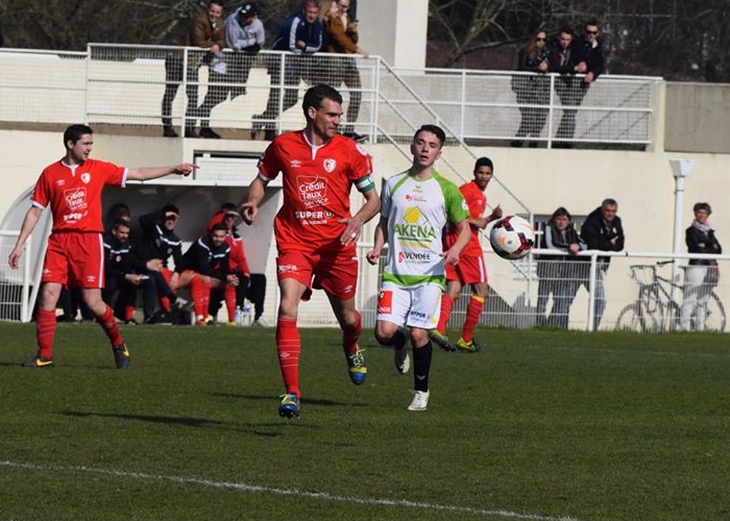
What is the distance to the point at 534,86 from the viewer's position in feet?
83.3

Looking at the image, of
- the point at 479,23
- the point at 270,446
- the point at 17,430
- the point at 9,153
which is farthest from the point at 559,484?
the point at 479,23

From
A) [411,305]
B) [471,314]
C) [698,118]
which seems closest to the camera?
[411,305]

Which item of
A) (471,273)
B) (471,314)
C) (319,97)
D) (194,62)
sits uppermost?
(194,62)

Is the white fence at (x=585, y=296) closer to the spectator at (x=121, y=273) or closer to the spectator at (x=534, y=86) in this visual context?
the spectator at (x=121, y=273)

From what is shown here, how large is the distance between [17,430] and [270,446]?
5.18ft

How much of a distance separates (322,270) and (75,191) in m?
3.66

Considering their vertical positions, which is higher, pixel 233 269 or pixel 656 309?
pixel 233 269

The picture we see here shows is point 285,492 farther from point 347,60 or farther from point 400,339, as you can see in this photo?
point 347,60

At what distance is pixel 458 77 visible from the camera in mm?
25375

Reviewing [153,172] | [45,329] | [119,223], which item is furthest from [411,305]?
[119,223]

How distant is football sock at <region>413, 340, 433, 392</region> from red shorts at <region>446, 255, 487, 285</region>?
5.69 metres

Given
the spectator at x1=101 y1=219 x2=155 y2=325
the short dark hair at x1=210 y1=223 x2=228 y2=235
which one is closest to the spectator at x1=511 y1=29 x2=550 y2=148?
the short dark hair at x1=210 y1=223 x2=228 y2=235

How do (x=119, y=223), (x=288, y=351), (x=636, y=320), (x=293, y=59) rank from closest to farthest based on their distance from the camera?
(x=288, y=351) → (x=119, y=223) → (x=636, y=320) → (x=293, y=59)

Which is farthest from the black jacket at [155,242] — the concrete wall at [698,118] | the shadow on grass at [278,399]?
the shadow on grass at [278,399]
